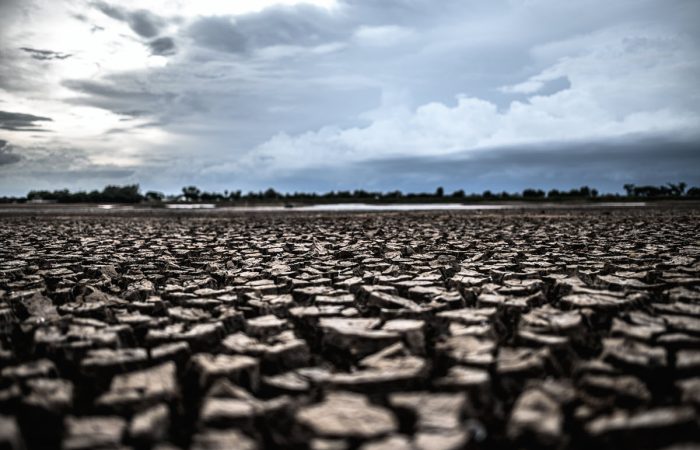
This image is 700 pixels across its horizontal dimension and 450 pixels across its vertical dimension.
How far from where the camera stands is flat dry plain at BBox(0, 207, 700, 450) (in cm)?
113

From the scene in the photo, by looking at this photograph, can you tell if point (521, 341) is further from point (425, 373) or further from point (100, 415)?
point (100, 415)

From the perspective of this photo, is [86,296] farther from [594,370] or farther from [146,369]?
[594,370]

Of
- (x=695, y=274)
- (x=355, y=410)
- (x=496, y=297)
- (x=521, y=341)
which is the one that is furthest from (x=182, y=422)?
(x=695, y=274)

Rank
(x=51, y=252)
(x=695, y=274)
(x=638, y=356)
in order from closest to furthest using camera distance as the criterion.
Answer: (x=638, y=356) → (x=695, y=274) → (x=51, y=252)

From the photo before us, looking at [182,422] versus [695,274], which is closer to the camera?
[182,422]

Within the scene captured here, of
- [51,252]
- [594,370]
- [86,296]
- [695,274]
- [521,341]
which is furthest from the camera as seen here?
[51,252]

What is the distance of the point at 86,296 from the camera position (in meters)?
2.65

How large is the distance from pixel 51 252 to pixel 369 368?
15.1ft

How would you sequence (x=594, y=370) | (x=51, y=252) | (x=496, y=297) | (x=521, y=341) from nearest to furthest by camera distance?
(x=594, y=370) → (x=521, y=341) → (x=496, y=297) → (x=51, y=252)

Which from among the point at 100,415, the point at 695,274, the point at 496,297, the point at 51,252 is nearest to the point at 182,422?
the point at 100,415

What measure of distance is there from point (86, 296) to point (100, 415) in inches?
64.7

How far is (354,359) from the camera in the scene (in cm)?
169

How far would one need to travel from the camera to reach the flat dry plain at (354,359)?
1.13 meters

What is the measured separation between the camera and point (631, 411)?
120cm
